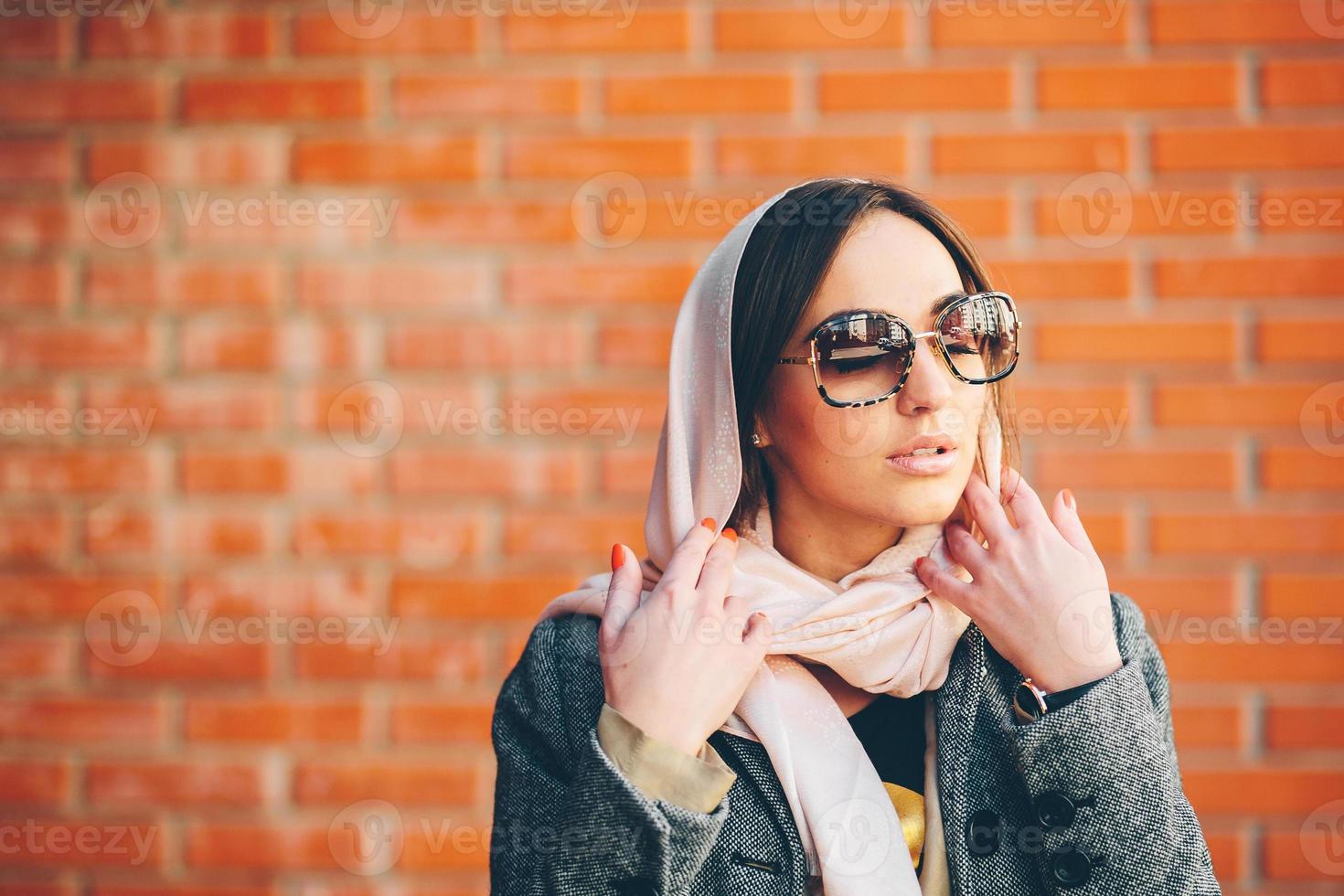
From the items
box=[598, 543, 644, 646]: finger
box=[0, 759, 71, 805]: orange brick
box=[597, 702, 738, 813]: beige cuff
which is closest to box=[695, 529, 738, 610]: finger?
box=[598, 543, 644, 646]: finger

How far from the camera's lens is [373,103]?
2771mm

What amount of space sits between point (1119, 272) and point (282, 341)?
6.94 feet

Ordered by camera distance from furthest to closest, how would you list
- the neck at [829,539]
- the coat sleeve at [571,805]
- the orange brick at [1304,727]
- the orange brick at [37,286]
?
the orange brick at [37,286] → the orange brick at [1304,727] → the neck at [829,539] → the coat sleeve at [571,805]

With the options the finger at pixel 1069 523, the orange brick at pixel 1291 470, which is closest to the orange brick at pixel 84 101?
the finger at pixel 1069 523

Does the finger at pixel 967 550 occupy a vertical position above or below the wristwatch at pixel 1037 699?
above

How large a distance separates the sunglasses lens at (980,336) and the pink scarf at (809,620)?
0.18m

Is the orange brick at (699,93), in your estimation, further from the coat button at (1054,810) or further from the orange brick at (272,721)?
the coat button at (1054,810)

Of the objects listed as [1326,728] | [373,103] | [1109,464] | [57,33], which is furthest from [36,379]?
[1326,728]

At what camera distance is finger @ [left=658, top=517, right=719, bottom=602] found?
1.67 meters

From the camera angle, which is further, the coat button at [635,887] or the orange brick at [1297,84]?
the orange brick at [1297,84]

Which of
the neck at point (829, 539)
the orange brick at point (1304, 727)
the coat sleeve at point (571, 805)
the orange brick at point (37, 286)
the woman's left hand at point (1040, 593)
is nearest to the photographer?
the coat sleeve at point (571, 805)

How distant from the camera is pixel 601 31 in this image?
273 centimetres

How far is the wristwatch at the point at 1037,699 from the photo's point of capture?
1.59 m

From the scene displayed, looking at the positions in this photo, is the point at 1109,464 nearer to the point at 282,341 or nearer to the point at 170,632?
the point at 282,341
